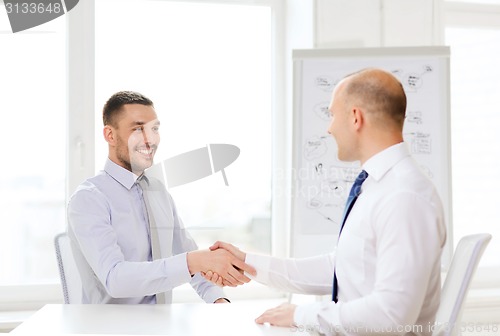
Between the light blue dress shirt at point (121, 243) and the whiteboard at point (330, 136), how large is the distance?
2.81ft

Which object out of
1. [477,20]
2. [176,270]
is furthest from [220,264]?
[477,20]

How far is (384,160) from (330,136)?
5.10 ft

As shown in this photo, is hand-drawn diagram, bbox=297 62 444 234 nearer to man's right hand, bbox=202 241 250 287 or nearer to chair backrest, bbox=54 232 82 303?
man's right hand, bbox=202 241 250 287

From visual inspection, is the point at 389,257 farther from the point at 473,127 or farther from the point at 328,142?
the point at 473,127

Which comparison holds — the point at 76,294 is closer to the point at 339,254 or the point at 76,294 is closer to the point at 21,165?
the point at 339,254

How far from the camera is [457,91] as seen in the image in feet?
13.0

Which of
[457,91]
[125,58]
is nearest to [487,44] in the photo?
[457,91]

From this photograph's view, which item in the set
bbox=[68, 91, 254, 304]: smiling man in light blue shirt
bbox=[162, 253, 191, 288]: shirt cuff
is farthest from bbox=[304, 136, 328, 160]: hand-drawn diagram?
bbox=[162, 253, 191, 288]: shirt cuff

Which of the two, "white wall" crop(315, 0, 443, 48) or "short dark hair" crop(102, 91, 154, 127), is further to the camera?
"white wall" crop(315, 0, 443, 48)

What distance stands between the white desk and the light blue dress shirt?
0.18 metres

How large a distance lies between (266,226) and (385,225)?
240 cm

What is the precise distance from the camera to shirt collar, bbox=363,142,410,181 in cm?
171

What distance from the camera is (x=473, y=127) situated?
3980 mm

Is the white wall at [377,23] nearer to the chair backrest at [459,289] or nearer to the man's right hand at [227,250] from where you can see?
the man's right hand at [227,250]
